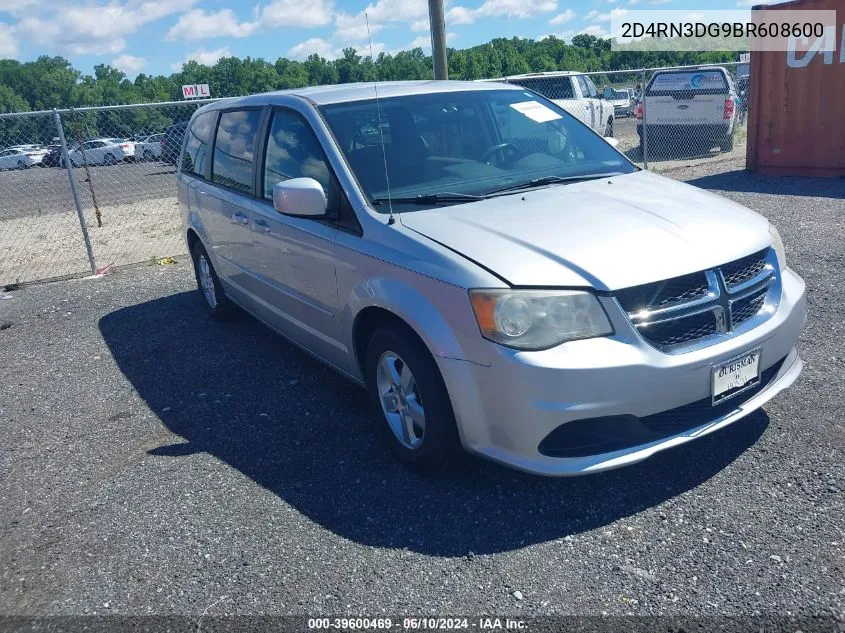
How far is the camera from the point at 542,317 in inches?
122

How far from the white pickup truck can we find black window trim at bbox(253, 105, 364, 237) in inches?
447

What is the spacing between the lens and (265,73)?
146 ft

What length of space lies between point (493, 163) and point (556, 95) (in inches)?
456

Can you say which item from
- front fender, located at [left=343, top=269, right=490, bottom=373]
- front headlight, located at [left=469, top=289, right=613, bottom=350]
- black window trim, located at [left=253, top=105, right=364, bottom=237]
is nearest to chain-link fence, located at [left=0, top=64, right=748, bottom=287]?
black window trim, located at [left=253, top=105, right=364, bottom=237]

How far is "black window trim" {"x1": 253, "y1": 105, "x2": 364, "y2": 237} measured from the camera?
392cm

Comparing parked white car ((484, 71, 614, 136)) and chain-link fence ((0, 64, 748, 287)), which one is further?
parked white car ((484, 71, 614, 136))

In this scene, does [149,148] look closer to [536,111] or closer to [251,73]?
[536,111]

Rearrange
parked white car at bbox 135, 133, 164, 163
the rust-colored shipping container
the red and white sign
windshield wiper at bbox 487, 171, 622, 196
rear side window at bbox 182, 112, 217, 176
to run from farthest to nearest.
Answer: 1. the red and white sign
2. parked white car at bbox 135, 133, 164, 163
3. the rust-colored shipping container
4. rear side window at bbox 182, 112, 217, 176
5. windshield wiper at bbox 487, 171, 622, 196

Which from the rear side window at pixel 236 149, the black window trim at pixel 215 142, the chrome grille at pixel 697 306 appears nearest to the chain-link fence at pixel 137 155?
the black window trim at pixel 215 142

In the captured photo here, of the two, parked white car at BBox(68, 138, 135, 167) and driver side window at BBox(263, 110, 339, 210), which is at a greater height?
driver side window at BBox(263, 110, 339, 210)

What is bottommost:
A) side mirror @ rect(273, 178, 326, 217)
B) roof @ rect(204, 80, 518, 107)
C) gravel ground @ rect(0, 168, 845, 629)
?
gravel ground @ rect(0, 168, 845, 629)

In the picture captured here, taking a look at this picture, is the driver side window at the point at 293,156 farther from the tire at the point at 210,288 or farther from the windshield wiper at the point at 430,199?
the tire at the point at 210,288

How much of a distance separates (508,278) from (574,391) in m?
0.52

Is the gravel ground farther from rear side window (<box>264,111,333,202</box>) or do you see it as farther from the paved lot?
the paved lot
